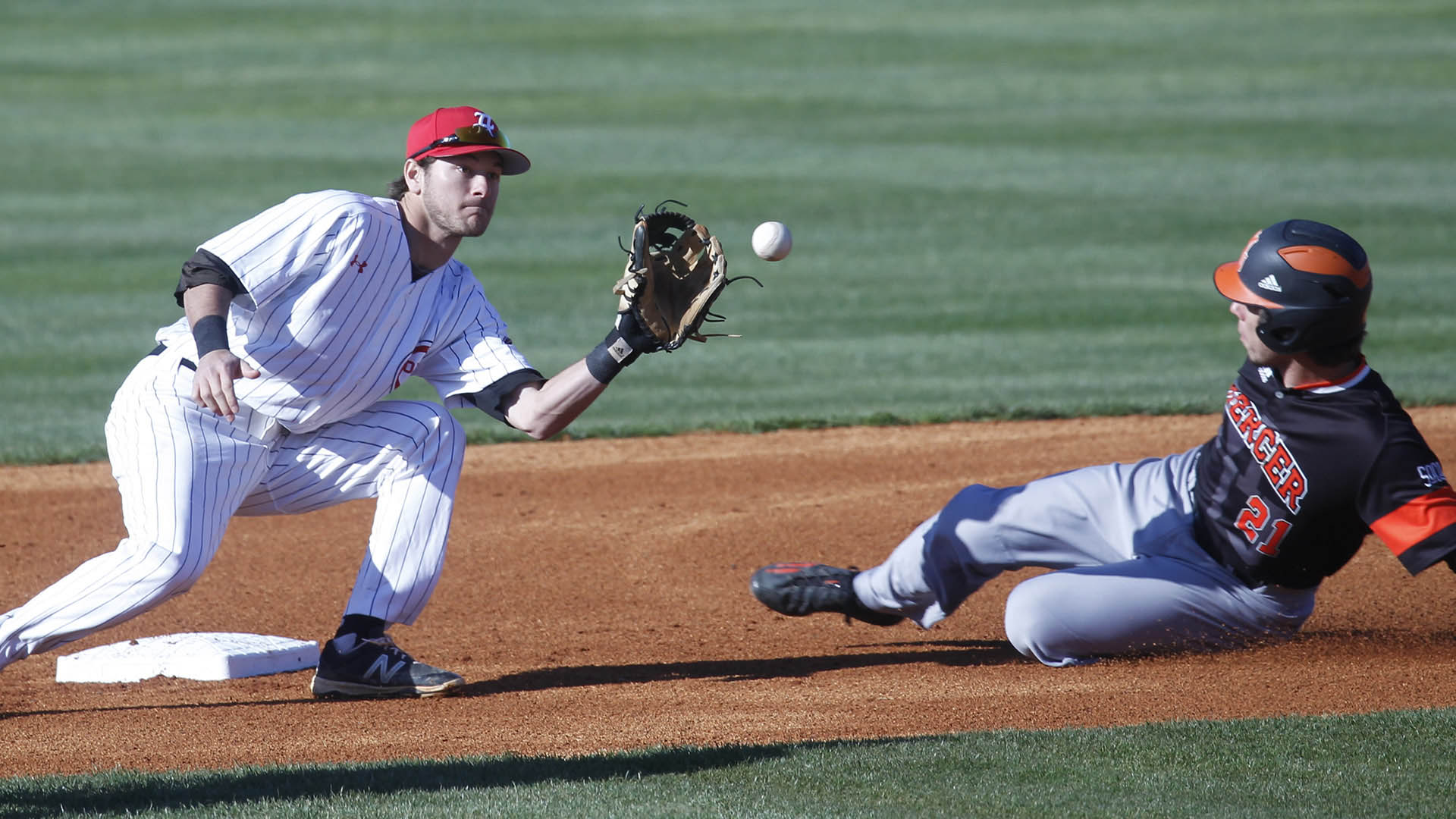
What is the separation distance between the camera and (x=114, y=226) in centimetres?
→ 1338

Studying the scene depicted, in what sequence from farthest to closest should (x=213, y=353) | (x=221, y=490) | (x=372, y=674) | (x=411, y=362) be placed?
1. (x=411, y=362)
2. (x=372, y=674)
3. (x=221, y=490)
4. (x=213, y=353)

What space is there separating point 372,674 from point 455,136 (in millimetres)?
1442

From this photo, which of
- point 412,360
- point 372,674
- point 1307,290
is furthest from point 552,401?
point 1307,290

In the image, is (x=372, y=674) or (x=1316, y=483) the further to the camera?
(x=372, y=674)

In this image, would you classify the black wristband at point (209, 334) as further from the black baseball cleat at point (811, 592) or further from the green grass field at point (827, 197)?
the black baseball cleat at point (811, 592)

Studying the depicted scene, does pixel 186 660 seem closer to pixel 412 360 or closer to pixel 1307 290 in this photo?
pixel 412 360

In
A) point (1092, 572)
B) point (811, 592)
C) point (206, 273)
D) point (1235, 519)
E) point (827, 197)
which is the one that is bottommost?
point (811, 592)

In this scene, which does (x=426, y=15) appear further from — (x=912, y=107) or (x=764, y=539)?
(x=764, y=539)

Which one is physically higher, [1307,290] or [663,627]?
[1307,290]

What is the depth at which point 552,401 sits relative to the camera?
4.38 m

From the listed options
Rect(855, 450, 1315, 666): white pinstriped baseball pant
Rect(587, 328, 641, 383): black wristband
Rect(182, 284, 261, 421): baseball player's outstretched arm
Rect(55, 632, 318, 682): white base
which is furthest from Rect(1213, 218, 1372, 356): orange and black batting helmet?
Rect(55, 632, 318, 682): white base

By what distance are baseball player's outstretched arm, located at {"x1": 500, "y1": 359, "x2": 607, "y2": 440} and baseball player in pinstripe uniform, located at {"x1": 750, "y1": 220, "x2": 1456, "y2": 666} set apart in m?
0.86

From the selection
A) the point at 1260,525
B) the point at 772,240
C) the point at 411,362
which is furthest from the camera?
the point at 772,240

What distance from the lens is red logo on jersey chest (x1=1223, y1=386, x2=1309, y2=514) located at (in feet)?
13.1
